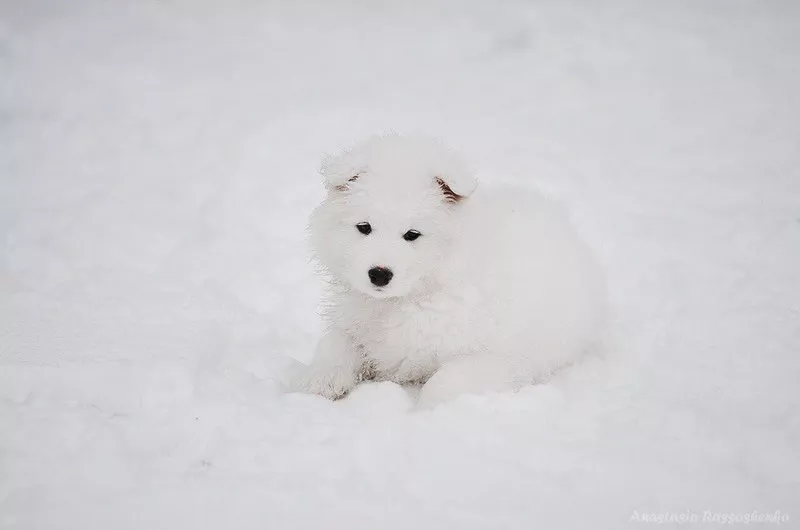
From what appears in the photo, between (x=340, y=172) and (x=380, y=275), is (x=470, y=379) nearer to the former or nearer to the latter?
(x=380, y=275)

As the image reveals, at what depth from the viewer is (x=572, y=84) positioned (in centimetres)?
1002

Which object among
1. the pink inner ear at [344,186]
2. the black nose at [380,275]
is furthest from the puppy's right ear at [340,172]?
the black nose at [380,275]

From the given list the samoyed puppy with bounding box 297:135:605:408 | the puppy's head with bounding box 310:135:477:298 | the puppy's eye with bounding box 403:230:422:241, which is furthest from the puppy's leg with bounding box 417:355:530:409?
the puppy's eye with bounding box 403:230:422:241

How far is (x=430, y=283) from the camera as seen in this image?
396cm

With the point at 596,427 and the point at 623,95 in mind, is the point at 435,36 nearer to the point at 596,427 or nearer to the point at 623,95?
the point at 623,95

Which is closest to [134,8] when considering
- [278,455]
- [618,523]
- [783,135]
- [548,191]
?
[548,191]

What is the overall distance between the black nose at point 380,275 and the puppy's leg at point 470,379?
0.54 meters

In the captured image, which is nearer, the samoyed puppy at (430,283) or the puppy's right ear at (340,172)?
the samoyed puppy at (430,283)

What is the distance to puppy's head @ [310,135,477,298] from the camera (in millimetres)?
3725

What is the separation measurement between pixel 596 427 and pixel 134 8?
10717mm

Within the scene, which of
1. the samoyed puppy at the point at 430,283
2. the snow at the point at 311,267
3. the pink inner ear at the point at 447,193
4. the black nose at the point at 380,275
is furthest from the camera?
the pink inner ear at the point at 447,193

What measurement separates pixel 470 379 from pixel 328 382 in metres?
0.75

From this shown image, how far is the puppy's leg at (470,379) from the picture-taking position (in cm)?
371

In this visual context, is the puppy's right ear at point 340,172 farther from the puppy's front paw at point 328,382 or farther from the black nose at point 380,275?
the puppy's front paw at point 328,382
